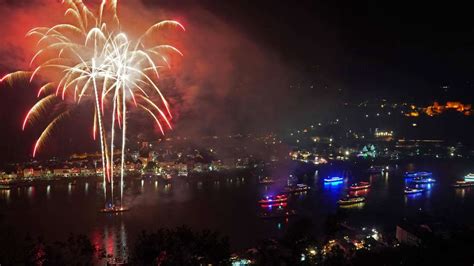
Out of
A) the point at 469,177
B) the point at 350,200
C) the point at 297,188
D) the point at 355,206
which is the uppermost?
the point at 469,177

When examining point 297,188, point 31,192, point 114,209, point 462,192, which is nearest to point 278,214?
point 114,209

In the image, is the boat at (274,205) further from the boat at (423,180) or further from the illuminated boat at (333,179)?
the boat at (423,180)

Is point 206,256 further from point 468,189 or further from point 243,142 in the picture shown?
point 243,142

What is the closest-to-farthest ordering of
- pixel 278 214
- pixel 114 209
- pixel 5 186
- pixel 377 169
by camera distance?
pixel 114 209, pixel 278 214, pixel 5 186, pixel 377 169

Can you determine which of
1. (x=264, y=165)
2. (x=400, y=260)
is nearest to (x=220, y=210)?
(x=400, y=260)

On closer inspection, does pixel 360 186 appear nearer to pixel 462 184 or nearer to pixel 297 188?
pixel 297 188

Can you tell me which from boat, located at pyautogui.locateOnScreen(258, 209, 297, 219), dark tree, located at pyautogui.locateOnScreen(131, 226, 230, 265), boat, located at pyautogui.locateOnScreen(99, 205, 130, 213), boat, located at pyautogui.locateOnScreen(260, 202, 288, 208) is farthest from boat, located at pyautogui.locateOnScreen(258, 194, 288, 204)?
dark tree, located at pyautogui.locateOnScreen(131, 226, 230, 265)

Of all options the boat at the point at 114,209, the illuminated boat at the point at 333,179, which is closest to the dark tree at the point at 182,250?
the boat at the point at 114,209

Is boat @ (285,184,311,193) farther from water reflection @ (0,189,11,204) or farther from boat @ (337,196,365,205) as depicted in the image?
water reflection @ (0,189,11,204)
